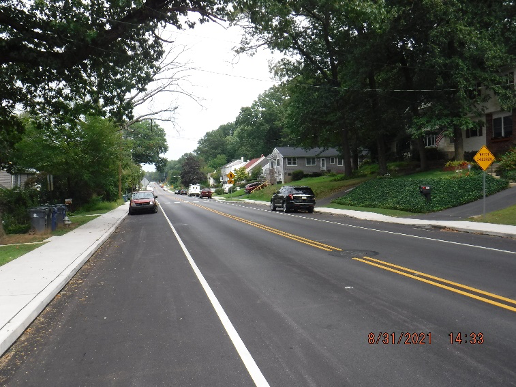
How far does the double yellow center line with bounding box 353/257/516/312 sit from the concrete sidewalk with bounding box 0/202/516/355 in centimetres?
648

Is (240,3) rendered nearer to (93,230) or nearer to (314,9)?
(93,230)

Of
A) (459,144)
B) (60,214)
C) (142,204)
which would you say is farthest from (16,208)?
(459,144)

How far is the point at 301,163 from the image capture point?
219 feet

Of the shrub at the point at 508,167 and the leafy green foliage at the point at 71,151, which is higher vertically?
the leafy green foliage at the point at 71,151

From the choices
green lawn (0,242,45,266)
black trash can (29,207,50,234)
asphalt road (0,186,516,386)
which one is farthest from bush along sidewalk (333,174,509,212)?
green lawn (0,242,45,266)

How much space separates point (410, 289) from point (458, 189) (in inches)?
707

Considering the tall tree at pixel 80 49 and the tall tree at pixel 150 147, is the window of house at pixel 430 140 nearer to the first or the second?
the tall tree at pixel 80 49

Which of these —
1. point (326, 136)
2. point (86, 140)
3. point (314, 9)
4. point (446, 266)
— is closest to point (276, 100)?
point (326, 136)

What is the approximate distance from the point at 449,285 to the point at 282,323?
3.48m

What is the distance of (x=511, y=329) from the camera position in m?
5.13

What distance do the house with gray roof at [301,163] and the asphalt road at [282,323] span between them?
54904mm

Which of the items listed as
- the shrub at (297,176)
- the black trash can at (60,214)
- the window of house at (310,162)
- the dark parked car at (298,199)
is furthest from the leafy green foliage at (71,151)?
the window of house at (310,162)

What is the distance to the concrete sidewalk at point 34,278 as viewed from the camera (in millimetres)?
5717

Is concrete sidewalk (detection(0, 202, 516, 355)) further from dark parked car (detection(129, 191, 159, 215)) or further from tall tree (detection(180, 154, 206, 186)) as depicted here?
tall tree (detection(180, 154, 206, 186))
